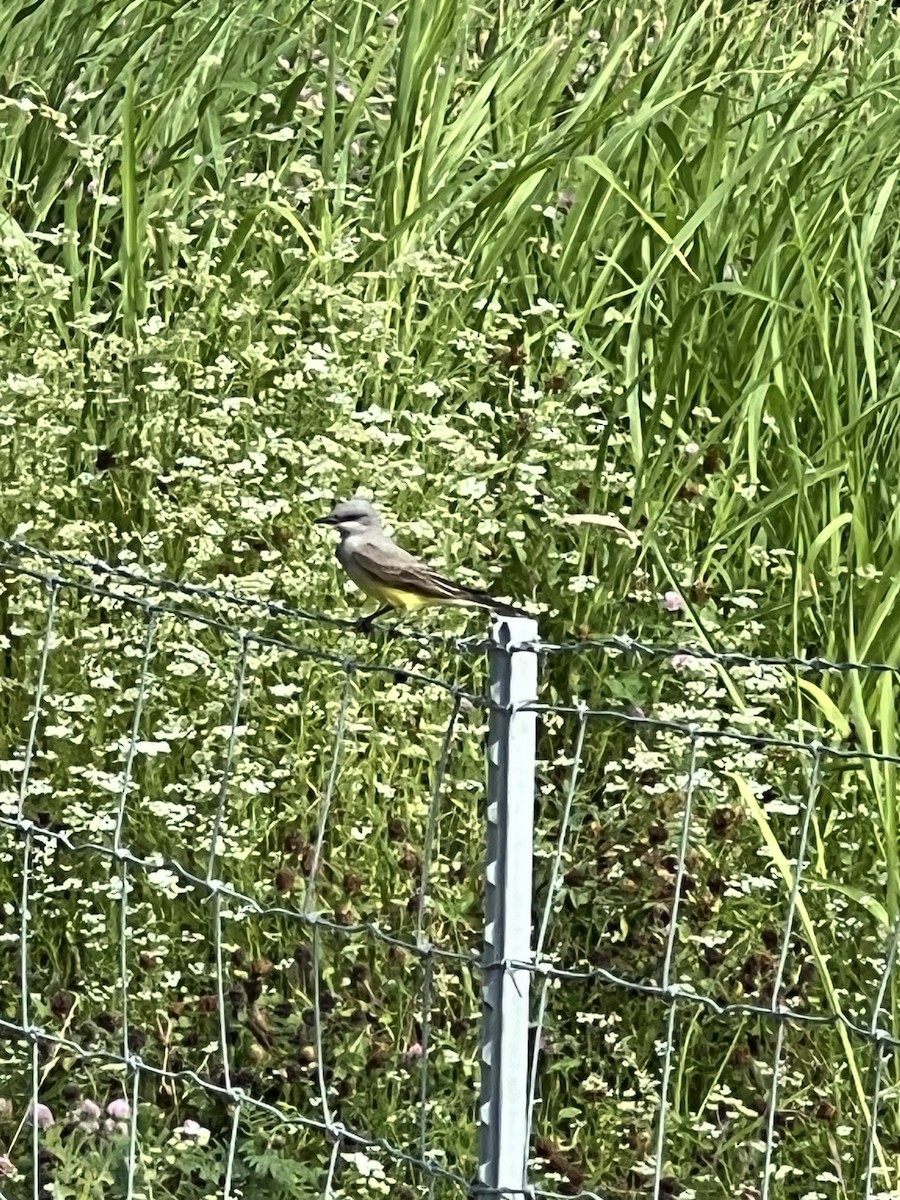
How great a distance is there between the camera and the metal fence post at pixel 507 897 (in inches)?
98.9

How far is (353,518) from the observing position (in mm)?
3877

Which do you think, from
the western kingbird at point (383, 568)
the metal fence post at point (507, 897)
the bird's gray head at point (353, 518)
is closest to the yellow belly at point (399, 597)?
the western kingbird at point (383, 568)

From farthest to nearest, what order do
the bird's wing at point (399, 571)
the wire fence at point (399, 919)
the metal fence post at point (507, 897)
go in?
the bird's wing at point (399, 571)
the wire fence at point (399, 919)
the metal fence post at point (507, 897)

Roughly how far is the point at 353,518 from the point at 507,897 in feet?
4.80

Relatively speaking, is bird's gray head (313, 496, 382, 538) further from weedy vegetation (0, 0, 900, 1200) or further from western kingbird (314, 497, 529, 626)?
weedy vegetation (0, 0, 900, 1200)

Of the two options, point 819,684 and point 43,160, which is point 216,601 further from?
point 43,160

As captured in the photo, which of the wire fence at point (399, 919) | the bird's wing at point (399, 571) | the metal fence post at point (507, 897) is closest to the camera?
the metal fence post at point (507, 897)

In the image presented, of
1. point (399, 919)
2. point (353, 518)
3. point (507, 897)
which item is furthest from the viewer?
point (353, 518)

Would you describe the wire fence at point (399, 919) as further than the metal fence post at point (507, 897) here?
Yes

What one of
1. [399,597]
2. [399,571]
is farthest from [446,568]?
[399,571]

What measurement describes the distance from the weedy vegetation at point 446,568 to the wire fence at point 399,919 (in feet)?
0.04

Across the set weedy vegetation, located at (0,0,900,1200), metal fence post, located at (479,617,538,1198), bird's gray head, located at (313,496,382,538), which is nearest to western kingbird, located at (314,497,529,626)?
bird's gray head, located at (313,496,382,538)

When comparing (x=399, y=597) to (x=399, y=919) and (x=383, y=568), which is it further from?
(x=399, y=919)

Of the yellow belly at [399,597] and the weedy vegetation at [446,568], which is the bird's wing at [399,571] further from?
the weedy vegetation at [446,568]
